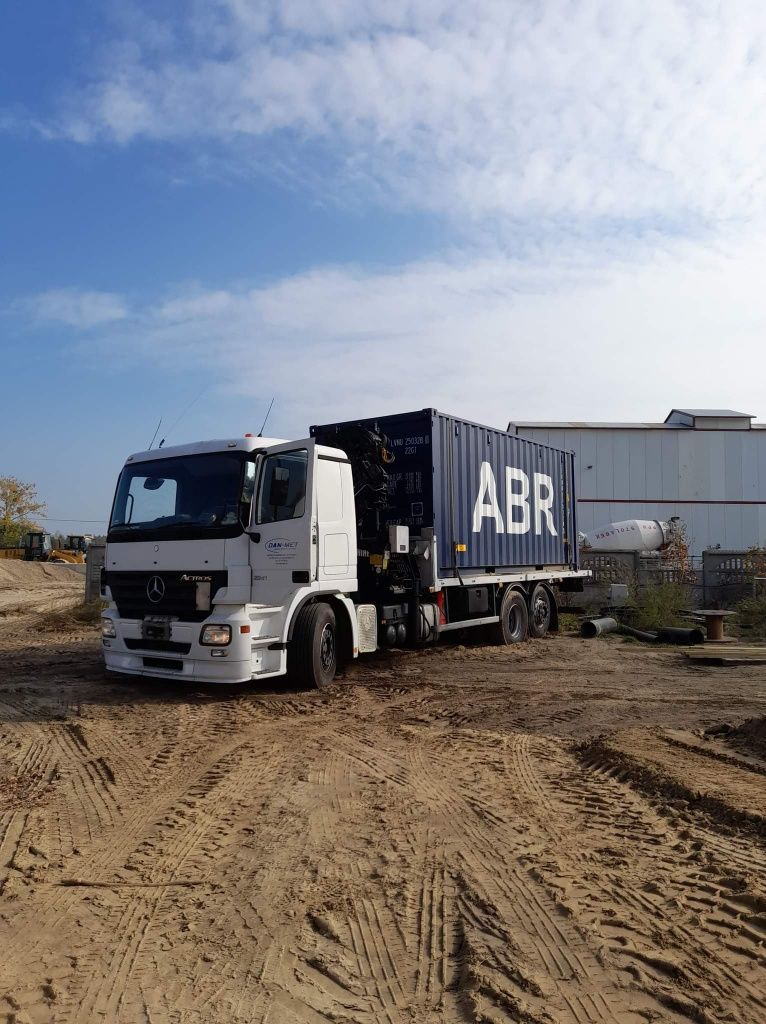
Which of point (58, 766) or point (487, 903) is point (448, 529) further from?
point (487, 903)

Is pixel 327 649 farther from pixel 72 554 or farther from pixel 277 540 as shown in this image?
pixel 72 554

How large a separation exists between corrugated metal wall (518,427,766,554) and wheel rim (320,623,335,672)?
78.5 ft

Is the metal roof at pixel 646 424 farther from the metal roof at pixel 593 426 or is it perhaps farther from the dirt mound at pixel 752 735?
the dirt mound at pixel 752 735

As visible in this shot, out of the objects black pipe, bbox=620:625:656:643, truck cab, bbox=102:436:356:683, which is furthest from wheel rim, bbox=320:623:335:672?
black pipe, bbox=620:625:656:643

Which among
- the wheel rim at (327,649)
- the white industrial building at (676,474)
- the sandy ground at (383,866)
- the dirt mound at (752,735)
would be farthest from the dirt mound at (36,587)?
the white industrial building at (676,474)

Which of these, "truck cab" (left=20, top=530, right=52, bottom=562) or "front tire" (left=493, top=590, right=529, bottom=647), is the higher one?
"truck cab" (left=20, top=530, right=52, bottom=562)

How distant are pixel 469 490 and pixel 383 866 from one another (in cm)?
834

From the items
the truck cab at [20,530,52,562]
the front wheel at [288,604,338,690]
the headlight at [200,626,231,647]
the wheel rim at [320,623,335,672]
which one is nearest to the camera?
the headlight at [200,626,231,647]

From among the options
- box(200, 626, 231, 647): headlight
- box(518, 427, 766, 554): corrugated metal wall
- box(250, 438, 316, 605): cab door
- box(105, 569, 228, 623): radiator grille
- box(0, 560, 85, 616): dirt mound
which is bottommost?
box(0, 560, 85, 616): dirt mound

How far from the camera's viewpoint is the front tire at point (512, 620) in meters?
13.0

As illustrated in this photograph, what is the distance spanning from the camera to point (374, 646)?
389 inches

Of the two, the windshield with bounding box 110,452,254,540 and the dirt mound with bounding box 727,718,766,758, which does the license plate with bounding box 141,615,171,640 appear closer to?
the windshield with bounding box 110,452,254,540

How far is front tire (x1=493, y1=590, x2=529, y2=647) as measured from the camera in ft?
42.7

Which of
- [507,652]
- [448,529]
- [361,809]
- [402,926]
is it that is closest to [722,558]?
[507,652]
